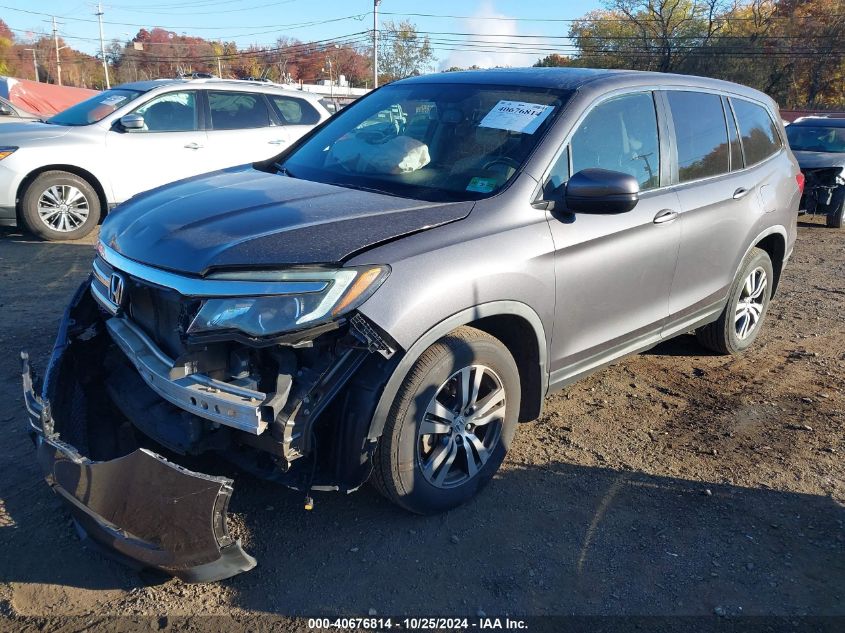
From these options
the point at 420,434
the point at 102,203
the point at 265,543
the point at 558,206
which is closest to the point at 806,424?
the point at 558,206

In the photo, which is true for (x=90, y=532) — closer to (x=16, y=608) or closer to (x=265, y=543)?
(x=16, y=608)

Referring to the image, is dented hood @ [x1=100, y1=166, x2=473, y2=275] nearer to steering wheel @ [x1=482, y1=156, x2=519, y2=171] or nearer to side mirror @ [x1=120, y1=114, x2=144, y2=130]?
steering wheel @ [x1=482, y1=156, x2=519, y2=171]

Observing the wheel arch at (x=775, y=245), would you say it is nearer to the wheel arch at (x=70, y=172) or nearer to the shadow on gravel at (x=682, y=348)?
the shadow on gravel at (x=682, y=348)

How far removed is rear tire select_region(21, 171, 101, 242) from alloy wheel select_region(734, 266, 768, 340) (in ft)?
22.8

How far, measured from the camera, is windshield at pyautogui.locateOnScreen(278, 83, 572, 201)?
3316 millimetres

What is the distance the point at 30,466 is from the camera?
3.33 meters

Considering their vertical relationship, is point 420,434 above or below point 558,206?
below

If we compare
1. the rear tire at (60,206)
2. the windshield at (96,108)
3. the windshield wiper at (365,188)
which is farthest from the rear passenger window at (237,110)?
the windshield wiper at (365,188)

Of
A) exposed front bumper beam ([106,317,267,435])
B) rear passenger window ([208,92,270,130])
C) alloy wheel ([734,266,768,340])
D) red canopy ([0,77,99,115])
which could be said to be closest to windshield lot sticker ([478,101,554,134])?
exposed front bumper beam ([106,317,267,435])

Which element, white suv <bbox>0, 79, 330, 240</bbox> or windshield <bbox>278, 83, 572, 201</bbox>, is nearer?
windshield <bbox>278, 83, 572, 201</bbox>

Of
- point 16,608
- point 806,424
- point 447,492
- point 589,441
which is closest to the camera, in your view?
point 16,608

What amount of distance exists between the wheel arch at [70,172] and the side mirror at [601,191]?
674 cm

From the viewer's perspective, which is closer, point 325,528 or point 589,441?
point 325,528

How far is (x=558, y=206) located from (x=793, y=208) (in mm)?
2931
